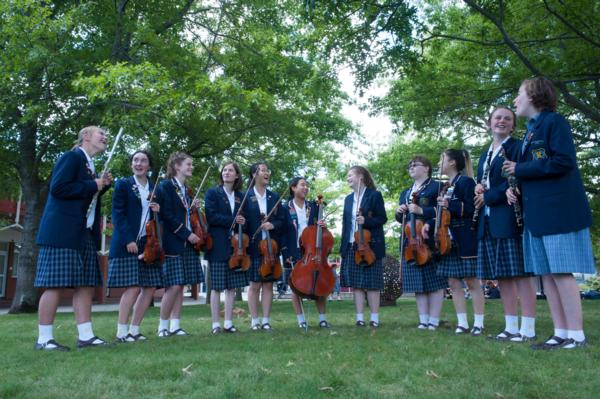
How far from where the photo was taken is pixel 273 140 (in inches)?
593

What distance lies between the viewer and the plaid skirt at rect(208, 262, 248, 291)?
619cm

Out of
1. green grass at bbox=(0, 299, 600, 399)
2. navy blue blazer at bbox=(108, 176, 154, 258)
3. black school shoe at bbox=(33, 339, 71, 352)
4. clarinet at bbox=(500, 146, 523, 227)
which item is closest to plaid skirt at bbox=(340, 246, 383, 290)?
green grass at bbox=(0, 299, 600, 399)

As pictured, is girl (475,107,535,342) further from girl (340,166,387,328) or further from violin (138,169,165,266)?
violin (138,169,165,266)

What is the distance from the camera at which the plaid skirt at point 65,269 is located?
473 cm

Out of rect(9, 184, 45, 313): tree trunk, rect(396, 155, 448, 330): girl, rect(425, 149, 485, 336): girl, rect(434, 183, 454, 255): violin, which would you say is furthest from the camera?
rect(9, 184, 45, 313): tree trunk

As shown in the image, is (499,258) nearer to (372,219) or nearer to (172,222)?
(372,219)

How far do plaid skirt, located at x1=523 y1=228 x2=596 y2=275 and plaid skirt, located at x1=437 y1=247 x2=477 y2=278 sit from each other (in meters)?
1.34

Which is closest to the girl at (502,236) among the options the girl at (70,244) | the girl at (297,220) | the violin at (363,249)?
the violin at (363,249)

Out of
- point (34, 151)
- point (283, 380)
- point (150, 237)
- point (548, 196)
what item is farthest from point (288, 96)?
point (283, 380)

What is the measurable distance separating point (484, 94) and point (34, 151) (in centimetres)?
1095

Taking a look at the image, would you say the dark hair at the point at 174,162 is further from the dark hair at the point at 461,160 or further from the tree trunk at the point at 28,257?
the tree trunk at the point at 28,257

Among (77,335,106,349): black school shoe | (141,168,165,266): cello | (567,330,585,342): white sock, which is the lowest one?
(77,335,106,349): black school shoe

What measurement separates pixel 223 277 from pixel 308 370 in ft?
9.26

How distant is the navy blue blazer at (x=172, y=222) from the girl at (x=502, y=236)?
3056 millimetres
